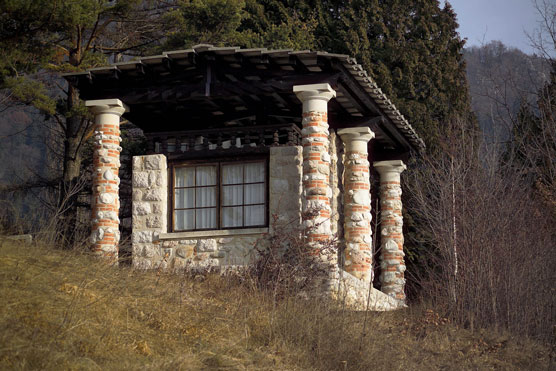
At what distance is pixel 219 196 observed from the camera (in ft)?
53.0

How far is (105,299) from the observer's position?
30.6ft

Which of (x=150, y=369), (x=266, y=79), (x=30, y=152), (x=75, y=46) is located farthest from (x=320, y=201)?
(x=30, y=152)

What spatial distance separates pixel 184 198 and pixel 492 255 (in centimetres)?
619

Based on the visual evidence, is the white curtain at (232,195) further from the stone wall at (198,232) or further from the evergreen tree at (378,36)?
the evergreen tree at (378,36)

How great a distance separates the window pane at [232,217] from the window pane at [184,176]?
39.6 inches

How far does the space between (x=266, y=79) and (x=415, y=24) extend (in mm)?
11123

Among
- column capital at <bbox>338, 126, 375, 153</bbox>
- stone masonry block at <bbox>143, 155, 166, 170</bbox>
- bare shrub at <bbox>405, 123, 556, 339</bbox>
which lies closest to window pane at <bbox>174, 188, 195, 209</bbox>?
stone masonry block at <bbox>143, 155, 166, 170</bbox>

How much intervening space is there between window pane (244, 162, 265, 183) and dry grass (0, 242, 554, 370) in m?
4.08

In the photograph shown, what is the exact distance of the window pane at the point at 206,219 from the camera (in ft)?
52.9

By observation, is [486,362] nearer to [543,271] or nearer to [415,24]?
[543,271]

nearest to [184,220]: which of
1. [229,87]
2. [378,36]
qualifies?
[229,87]

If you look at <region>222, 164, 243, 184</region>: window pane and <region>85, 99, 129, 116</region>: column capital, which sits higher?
<region>85, 99, 129, 116</region>: column capital

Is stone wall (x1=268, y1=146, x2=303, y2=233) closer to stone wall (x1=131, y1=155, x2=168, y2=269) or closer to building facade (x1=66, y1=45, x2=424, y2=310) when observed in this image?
building facade (x1=66, y1=45, x2=424, y2=310)

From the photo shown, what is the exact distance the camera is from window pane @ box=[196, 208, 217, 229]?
1611 centimetres
